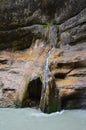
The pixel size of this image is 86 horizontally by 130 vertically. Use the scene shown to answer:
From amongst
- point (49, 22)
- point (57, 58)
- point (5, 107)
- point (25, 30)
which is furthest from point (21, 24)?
point (5, 107)

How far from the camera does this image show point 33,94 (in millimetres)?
8734

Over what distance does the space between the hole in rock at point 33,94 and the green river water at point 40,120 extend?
0.49m

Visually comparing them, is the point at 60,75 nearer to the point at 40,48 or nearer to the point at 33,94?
the point at 33,94

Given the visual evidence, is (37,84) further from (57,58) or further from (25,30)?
(25,30)

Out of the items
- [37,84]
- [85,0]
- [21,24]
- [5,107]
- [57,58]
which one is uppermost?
[85,0]

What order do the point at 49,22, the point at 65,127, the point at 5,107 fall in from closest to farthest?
1. the point at 65,127
2. the point at 5,107
3. the point at 49,22

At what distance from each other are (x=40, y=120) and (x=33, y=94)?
72.1 inches

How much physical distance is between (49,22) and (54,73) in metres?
2.65

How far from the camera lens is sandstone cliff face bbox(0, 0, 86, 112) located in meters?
8.30

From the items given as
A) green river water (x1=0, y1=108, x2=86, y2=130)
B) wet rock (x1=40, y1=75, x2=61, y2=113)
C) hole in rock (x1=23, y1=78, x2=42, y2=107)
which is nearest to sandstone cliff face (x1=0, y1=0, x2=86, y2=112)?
hole in rock (x1=23, y1=78, x2=42, y2=107)

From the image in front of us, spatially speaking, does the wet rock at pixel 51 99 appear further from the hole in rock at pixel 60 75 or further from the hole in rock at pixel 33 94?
the hole in rock at pixel 33 94

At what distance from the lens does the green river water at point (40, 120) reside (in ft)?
21.2

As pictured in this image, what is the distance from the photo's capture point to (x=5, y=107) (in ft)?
28.1

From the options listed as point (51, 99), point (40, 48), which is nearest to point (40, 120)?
point (51, 99)
